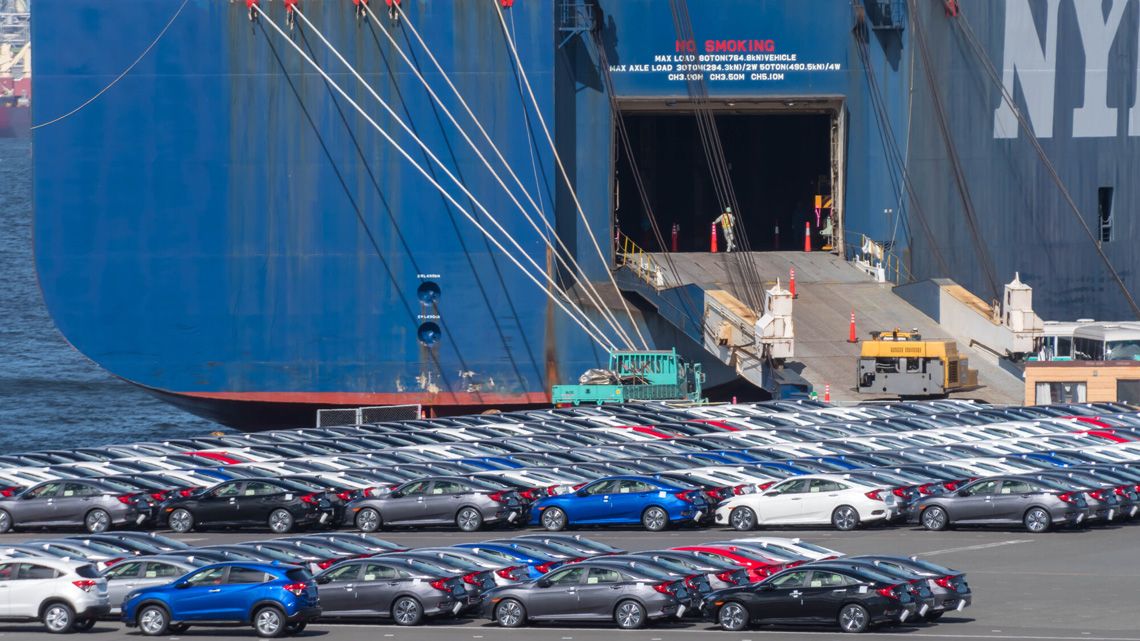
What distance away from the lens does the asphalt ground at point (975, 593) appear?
27281mm

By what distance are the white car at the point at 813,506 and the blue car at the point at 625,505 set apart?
2.15 feet

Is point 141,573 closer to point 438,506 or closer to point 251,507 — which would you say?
point 251,507

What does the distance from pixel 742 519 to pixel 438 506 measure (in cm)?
592

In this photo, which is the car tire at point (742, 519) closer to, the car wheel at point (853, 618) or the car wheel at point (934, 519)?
the car wheel at point (934, 519)

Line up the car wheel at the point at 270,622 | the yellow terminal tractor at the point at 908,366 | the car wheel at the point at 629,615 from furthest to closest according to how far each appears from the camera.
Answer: the yellow terminal tractor at the point at 908,366
the car wheel at the point at 629,615
the car wheel at the point at 270,622

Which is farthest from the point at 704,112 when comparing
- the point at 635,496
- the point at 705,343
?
the point at 635,496

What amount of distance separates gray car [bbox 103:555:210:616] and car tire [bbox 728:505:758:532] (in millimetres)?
12060

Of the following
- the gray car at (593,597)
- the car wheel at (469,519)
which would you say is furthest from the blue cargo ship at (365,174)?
the gray car at (593,597)

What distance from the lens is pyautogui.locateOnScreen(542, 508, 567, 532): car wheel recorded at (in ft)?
128

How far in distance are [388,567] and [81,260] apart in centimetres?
3600

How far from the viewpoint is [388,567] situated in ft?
95.3

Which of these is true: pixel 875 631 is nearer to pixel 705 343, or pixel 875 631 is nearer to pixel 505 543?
pixel 505 543

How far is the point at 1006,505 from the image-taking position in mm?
37781

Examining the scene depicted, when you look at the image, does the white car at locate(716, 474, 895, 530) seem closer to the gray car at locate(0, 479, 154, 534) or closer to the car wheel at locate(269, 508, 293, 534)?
the car wheel at locate(269, 508, 293, 534)
